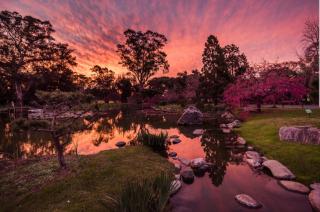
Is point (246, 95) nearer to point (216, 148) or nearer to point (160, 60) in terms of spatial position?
point (216, 148)

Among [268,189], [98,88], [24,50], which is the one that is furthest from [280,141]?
[98,88]

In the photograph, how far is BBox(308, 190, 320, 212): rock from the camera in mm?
4250

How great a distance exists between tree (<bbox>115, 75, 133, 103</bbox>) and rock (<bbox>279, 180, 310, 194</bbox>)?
42.5m

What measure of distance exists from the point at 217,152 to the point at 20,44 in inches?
1055

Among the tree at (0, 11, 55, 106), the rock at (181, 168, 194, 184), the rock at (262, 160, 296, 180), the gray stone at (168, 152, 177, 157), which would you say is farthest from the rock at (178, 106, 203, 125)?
the tree at (0, 11, 55, 106)

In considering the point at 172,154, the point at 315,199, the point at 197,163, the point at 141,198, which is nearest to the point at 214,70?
the point at 172,154

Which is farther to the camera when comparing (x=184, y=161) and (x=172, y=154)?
(x=172, y=154)

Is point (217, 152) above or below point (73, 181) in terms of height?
below

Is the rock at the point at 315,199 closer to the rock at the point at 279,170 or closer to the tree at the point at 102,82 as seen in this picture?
the rock at the point at 279,170

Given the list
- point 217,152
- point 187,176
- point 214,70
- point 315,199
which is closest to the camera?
point 315,199

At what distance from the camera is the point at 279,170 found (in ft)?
19.5

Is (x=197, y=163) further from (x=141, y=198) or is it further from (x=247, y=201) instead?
(x=141, y=198)

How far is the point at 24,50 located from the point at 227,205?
28214 millimetres

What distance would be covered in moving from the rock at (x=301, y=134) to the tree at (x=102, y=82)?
137ft
